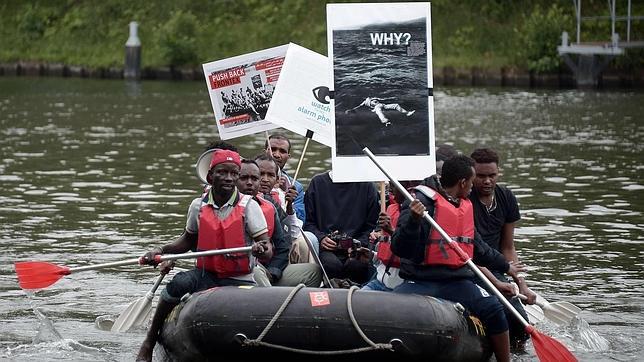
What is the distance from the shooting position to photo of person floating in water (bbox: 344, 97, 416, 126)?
12109mm

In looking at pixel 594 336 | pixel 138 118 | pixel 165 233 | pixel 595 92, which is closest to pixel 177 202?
pixel 165 233

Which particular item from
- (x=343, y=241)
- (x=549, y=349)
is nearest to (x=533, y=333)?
(x=549, y=349)

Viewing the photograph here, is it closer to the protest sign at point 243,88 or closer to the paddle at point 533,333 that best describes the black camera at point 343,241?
the paddle at point 533,333

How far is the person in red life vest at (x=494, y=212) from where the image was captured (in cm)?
1217

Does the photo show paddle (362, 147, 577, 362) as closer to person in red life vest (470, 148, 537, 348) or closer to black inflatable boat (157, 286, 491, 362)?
black inflatable boat (157, 286, 491, 362)

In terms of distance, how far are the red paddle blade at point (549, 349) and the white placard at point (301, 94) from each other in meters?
3.91

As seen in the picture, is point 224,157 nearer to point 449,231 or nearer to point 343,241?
point 449,231

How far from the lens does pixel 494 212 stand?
40.8 feet

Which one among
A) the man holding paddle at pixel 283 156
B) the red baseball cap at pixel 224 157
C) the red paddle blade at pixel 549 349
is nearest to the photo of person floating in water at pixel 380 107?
the red baseball cap at pixel 224 157

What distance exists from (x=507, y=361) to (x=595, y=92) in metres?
34.9

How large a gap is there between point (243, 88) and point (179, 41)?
38.9 meters

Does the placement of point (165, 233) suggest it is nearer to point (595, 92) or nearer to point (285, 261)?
point (285, 261)

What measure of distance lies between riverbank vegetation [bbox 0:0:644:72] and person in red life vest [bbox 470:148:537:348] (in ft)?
121

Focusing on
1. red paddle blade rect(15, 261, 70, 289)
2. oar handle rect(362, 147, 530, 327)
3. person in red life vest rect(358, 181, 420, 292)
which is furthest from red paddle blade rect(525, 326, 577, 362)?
red paddle blade rect(15, 261, 70, 289)
